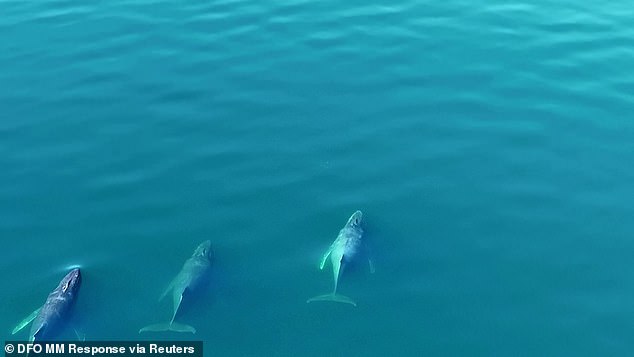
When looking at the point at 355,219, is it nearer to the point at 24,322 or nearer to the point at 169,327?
the point at 169,327

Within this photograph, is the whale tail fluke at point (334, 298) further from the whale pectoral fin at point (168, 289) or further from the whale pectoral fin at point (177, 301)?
the whale pectoral fin at point (168, 289)

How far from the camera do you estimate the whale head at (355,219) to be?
2173cm

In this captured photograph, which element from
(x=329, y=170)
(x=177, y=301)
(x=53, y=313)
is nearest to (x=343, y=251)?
(x=329, y=170)

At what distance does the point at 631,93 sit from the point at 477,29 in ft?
26.6

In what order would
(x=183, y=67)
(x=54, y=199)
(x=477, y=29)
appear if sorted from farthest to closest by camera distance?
(x=477, y=29) < (x=183, y=67) < (x=54, y=199)

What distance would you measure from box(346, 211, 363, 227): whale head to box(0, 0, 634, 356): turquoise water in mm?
450

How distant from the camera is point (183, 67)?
3069 cm

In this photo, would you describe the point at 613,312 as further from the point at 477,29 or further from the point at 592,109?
the point at 477,29

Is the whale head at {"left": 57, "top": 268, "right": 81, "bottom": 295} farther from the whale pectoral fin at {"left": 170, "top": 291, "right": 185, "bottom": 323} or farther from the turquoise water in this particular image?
the whale pectoral fin at {"left": 170, "top": 291, "right": 185, "bottom": 323}

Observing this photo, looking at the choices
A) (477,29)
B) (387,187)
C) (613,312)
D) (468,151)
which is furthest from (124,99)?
(613,312)

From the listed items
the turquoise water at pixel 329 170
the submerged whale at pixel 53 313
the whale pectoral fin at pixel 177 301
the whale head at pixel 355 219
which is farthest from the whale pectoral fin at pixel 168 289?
the whale head at pixel 355 219

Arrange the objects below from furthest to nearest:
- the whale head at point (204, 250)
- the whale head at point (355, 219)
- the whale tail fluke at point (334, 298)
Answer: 1. the whale head at point (355, 219)
2. the whale head at point (204, 250)
3. the whale tail fluke at point (334, 298)

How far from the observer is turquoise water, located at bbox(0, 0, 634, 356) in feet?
63.4

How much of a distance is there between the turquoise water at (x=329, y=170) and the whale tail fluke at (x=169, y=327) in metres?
0.31
